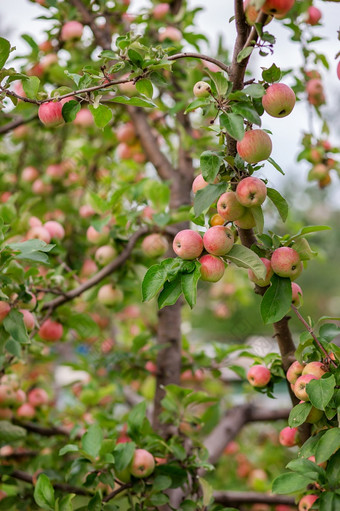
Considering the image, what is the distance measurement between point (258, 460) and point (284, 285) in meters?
1.54

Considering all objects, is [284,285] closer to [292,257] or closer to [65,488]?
[292,257]

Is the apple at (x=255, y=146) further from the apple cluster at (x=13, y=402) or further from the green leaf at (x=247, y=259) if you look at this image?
the apple cluster at (x=13, y=402)

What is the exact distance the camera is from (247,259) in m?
0.65

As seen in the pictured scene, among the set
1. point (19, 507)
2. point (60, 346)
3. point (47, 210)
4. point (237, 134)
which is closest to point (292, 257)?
point (237, 134)

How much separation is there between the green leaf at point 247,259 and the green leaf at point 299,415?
0.17 m

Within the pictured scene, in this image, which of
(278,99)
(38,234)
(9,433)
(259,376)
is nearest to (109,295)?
(38,234)

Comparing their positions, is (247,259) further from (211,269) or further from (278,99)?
(278,99)

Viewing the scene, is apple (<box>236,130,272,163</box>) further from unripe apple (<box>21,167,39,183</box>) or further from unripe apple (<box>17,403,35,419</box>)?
unripe apple (<box>21,167,39,183</box>)

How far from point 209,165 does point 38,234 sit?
0.58 meters

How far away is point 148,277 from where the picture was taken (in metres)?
0.65

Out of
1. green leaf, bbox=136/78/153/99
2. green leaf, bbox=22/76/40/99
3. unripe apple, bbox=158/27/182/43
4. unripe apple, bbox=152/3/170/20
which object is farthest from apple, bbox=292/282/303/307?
unripe apple, bbox=152/3/170/20

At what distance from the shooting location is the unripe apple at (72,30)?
1289 mm

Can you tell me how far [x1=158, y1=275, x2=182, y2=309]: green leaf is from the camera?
25.5 inches

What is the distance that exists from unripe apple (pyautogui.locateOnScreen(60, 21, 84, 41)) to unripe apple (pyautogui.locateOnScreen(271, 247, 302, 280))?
888 millimetres
